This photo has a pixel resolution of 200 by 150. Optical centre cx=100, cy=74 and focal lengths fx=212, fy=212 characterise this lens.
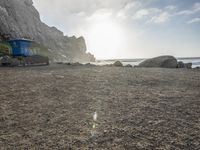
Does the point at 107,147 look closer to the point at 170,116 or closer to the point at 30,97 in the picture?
the point at 170,116

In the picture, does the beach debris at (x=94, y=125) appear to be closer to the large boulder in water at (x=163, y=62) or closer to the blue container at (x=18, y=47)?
the large boulder in water at (x=163, y=62)

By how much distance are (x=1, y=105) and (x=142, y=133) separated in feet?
17.7

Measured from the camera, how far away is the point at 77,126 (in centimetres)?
588

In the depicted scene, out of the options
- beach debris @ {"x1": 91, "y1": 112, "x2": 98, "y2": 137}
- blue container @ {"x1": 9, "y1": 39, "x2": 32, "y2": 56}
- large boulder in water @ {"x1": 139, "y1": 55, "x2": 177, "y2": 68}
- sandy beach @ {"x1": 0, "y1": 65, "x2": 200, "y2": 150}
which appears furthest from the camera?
blue container @ {"x1": 9, "y1": 39, "x2": 32, "y2": 56}

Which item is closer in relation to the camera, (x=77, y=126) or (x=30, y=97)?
(x=77, y=126)

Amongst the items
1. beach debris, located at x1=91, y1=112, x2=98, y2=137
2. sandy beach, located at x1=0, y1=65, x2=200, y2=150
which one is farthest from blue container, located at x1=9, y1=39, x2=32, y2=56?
beach debris, located at x1=91, y1=112, x2=98, y2=137

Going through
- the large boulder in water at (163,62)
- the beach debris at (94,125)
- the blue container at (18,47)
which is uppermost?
the blue container at (18,47)

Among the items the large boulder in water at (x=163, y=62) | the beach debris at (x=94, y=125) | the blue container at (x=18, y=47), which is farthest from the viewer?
the blue container at (x=18, y=47)

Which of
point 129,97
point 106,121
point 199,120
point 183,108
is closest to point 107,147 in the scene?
point 106,121

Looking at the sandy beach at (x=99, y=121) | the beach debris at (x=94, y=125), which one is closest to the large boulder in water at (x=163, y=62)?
the sandy beach at (x=99, y=121)

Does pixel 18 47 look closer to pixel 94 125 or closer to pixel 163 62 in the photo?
pixel 163 62

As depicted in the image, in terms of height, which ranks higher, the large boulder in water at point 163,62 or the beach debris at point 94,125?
the large boulder in water at point 163,62

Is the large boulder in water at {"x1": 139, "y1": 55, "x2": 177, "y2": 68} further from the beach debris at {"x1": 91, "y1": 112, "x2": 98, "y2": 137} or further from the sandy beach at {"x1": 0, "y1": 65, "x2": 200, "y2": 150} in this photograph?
the beach debris at {"x1": 91, "y1": 112, "x2": 98, "y2": 137}

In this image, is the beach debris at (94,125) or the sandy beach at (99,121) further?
the beach debris at (94,125)
